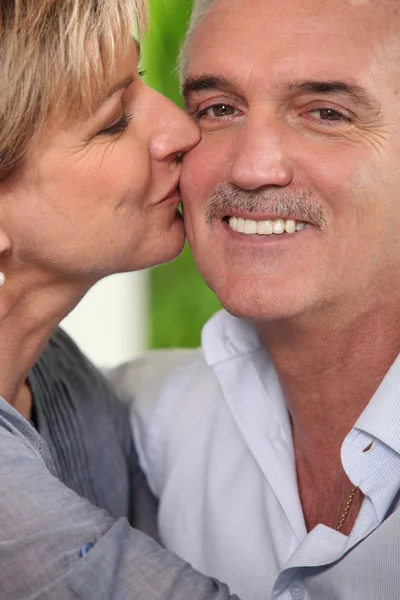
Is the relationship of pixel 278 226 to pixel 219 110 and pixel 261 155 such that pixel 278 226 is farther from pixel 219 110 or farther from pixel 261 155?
pixel 219 110

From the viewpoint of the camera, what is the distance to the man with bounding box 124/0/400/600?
4.99 ft

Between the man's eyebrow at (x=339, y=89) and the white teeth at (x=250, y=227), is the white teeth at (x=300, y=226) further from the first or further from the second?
the man's eyebrow at (x=339, y=89)

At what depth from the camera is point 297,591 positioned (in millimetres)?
1521

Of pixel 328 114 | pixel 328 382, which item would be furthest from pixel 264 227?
pixel 328 382

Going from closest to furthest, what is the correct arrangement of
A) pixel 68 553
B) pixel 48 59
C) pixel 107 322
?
pixel 68 553
pixel 48 59
pixel 107 322

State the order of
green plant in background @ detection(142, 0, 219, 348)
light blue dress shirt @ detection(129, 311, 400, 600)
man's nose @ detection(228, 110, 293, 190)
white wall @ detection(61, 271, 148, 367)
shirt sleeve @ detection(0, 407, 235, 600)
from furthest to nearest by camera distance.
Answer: white wall @ detection(61, 271, 148, 367) < green plant in background @ detection(142, 0, 219, 348) < man's nose @ detection(228, 110, 293, 190) < light blue dress shirt @ detection(129, 311, 400, 600) < shirt sleeve @ detection(0, 407, 235, 600)

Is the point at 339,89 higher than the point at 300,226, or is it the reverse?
the point at 339,89

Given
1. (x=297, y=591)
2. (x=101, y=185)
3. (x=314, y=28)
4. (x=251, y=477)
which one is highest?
(x=314, y=28)

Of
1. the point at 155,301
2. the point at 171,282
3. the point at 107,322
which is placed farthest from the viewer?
the point at 107,322

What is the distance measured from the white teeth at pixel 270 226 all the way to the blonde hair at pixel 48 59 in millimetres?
341

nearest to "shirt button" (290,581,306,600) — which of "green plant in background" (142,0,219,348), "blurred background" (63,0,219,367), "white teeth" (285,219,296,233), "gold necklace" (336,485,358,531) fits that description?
"gold necklace" (336,485,358,531)

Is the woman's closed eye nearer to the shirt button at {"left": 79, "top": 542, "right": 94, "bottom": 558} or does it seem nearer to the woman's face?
the woman's face

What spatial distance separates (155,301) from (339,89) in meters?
2.37

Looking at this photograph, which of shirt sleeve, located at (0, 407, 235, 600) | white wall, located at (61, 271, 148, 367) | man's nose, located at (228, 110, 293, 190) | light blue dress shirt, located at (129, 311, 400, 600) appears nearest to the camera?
shirt sleeve, located at (0, 407, 235, 600)
